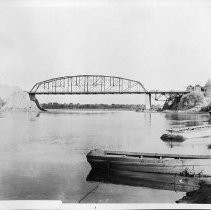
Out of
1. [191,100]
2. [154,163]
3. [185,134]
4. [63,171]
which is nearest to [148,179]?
[154,163]

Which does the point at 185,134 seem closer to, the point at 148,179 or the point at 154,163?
the point at 154,163

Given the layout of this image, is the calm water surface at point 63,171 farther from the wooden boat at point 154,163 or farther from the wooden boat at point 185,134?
the wooden boat at point 154,163

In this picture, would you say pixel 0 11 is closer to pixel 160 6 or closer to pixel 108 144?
pixel 160 6

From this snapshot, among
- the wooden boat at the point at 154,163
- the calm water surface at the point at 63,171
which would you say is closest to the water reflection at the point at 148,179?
the wooden boat at the point at 154,163

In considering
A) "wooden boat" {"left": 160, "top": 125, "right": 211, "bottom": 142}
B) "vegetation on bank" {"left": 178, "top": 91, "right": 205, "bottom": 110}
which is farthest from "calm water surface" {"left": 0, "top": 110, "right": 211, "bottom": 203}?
"vegetation on bank" {"left": 178, "top": 91, "right": 205, "bottom": 110}

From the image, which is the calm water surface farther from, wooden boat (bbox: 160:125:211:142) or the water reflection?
wooden boat (bbox: 160:125:211:142)

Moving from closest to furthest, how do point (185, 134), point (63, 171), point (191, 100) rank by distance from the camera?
point (63, 171) → point (185, 134) → point (191, 100)

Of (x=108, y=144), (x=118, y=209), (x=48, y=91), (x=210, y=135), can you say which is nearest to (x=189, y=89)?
(x=48, y=91)
